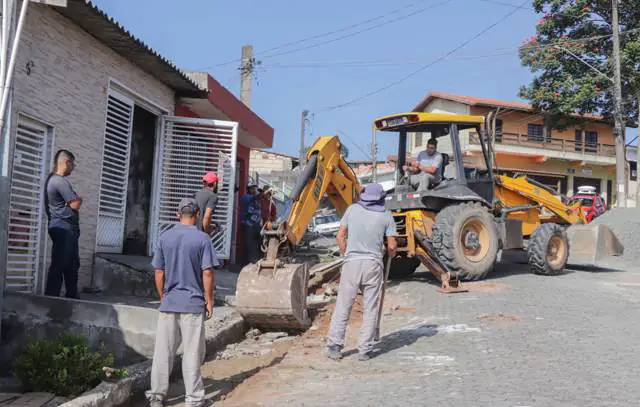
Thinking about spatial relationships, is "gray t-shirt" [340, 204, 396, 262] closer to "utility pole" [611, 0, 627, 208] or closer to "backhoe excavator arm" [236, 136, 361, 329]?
"backhoe excavator arm" [236, 136, 361, 329]

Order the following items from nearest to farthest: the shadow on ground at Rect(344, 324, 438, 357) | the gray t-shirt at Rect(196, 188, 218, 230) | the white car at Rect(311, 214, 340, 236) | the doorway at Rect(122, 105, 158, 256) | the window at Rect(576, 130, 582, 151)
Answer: the shadow on ground at Rect(344, 324, 438, 357), the gray t-shirt at Rect(196, 188, 218, 230), the doorway at Rect(122, 105, 158, 256), the white car at Rect(311, 214, 340, 236), the window at Rect(576, 130, 582, 151)

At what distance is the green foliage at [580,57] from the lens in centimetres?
2712

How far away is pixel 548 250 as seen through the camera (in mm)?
12188

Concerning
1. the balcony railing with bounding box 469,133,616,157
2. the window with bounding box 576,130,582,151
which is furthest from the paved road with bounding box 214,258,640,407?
the window with bounding box 576,130,582,151

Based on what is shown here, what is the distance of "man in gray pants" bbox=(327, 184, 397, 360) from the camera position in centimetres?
670

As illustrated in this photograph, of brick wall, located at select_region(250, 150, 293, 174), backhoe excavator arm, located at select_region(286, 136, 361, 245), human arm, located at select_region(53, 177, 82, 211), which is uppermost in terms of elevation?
brick wall, located at select_region(250, 150, 293, 174)

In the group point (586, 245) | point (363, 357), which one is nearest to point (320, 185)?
point (363, 357)

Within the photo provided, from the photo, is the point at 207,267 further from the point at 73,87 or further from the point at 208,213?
the point at 73,87

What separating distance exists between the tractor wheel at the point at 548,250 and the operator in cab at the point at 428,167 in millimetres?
2209

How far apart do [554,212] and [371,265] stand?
7710 mm

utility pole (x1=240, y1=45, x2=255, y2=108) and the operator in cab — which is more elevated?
utility pole (x1=240, y1=45, x2=255, y2=108)

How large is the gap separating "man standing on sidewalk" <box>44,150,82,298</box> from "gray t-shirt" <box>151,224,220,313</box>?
2.30m

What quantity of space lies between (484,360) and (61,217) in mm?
4592

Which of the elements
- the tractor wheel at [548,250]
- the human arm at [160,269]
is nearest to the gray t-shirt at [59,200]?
the human arm at [160,269]
